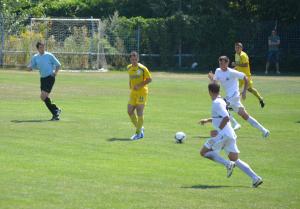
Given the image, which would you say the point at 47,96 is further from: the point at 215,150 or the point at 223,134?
the point at 223,134

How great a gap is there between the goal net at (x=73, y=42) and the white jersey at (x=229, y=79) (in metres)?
24.8

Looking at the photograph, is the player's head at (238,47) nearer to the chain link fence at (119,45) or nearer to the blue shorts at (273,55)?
the blue shorts at (273,55)

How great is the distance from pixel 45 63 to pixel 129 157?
785cm

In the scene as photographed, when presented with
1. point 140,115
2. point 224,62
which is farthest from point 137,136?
point 224,62

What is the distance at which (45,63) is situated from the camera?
75.3ft

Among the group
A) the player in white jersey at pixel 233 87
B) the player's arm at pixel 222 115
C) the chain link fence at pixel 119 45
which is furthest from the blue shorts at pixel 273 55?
the player's arm at pixel 222 115

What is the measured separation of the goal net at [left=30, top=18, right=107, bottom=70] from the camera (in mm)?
43875

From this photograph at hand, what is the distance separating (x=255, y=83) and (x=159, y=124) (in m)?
15.4

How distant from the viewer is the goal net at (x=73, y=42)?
43875 millimetres

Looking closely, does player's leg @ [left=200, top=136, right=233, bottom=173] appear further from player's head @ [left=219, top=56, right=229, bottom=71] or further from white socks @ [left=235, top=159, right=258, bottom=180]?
player's head @ [left=219, top=56, right=229, bottom=71]

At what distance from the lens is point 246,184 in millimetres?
13266

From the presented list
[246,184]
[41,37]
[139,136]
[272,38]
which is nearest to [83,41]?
[41,37]

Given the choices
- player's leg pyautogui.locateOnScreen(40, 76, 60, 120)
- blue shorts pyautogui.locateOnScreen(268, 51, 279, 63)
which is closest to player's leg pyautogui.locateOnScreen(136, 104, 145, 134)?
player's leg pyautogui.locateOnScreen(40, 76, 60, 120)

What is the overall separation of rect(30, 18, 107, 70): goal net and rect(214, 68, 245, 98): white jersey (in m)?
24.8
